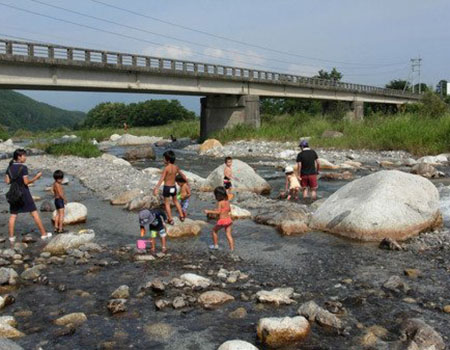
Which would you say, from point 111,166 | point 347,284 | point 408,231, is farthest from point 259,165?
point 347,284

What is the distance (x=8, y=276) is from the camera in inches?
295

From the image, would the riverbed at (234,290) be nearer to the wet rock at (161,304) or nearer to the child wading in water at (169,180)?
the wet rock at (161,304)

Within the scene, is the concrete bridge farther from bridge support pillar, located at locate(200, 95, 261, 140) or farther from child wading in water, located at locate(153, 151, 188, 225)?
child wading in water, located at locate(153, 151, 188, 225)

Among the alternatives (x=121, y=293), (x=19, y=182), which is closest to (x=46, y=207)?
(x=19, y=182)

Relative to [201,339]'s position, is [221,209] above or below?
above

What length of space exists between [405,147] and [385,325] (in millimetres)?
25580

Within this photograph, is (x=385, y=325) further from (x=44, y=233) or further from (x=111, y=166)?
(x=111, y=166)

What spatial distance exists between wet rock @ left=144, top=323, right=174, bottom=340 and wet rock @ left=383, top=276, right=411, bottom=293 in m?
3.27

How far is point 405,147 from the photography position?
96.9ft

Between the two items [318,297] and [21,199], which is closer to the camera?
[318,297]

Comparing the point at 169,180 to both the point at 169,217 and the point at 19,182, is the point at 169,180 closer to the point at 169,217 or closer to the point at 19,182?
the point at 169,217

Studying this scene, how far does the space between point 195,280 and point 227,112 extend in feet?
134

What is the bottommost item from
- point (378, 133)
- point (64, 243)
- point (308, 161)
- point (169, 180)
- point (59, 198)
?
point (64, 243)

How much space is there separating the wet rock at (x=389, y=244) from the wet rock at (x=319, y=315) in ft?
11.5
